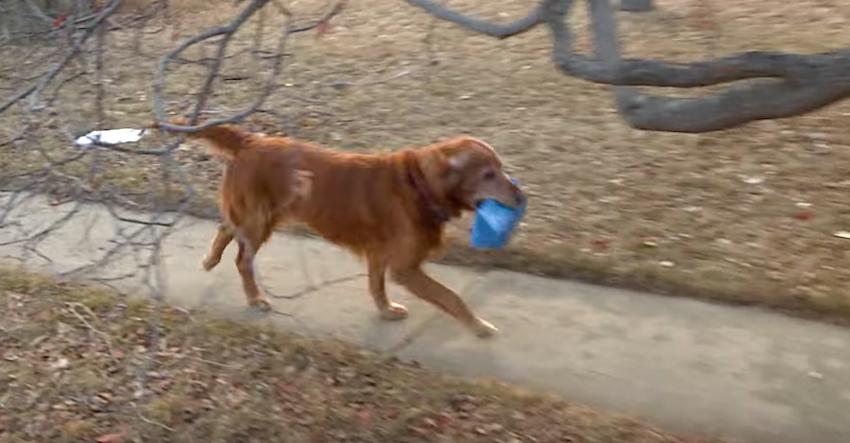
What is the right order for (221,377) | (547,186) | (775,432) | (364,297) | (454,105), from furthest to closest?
(454,105) < (547,186) < (364,297) < (221,377) < (775,432)

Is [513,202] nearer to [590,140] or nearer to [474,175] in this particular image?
[474,175]

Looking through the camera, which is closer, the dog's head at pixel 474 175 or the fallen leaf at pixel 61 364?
the dog's head at pixel 474 175

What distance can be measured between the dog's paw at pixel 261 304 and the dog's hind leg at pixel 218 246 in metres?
0.38

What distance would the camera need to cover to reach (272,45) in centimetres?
1080

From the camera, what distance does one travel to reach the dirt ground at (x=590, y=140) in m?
5.91

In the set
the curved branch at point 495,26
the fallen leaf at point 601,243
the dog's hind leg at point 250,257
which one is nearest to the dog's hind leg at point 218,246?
the dog's hind leg at point 250,257

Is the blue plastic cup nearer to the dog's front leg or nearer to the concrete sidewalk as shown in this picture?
the dog's front leg

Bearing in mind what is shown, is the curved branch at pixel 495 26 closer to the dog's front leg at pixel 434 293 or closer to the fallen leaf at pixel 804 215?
the dog's front leg at pixel 434 293

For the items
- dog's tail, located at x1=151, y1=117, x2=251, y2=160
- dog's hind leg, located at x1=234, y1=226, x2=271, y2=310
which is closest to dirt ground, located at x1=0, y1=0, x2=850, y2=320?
dog's tail, located at x1=151, y1=117, x2=251, y2=160

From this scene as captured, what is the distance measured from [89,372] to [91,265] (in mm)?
1075

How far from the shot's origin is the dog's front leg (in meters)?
5.21

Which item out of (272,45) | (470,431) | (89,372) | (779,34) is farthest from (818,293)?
(272,45)

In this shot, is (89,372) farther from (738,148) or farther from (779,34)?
(779,34)

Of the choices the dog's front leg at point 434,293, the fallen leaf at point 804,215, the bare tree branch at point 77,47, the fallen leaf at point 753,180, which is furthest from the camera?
the fallen leaf at point 753,180
